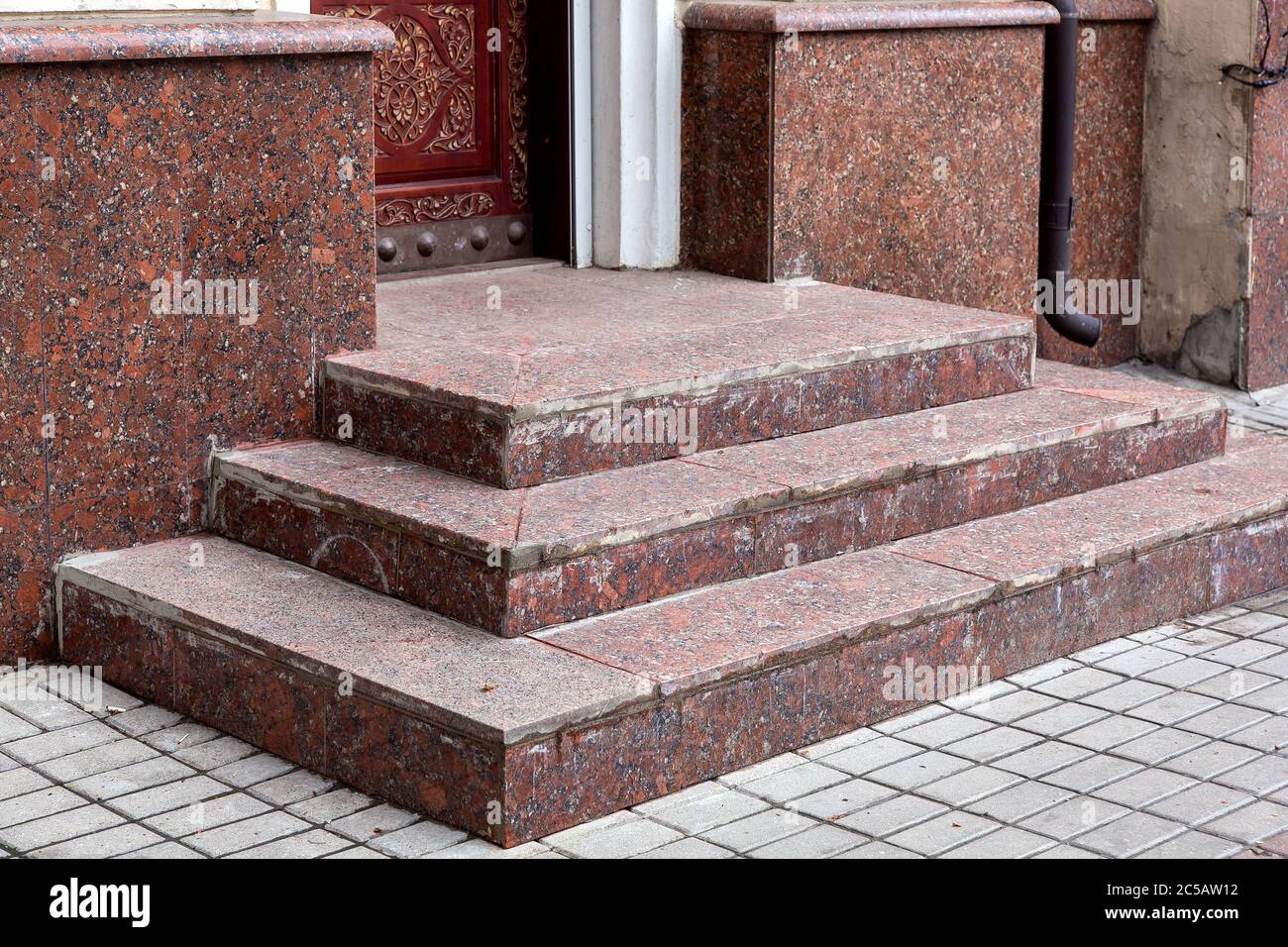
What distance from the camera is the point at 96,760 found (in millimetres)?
4133

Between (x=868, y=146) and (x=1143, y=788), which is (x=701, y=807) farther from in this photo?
(x=868, y=146)

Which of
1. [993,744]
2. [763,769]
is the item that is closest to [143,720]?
[763,769]

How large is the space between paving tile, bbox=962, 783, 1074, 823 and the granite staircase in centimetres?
47

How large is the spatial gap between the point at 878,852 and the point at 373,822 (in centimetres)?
105

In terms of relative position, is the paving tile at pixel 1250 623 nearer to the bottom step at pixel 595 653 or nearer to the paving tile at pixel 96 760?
the bottom step at pixel 595 653

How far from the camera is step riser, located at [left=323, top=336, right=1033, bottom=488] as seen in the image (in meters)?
4.54

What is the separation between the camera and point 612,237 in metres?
6.42

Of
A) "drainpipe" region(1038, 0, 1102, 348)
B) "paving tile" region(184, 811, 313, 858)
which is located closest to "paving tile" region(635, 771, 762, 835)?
"paving tile" region(184, 811, 313, 858)

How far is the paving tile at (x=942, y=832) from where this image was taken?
373 cm

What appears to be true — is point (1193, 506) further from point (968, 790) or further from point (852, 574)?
point (968, 790)

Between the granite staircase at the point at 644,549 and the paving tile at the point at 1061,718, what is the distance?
23 cm
